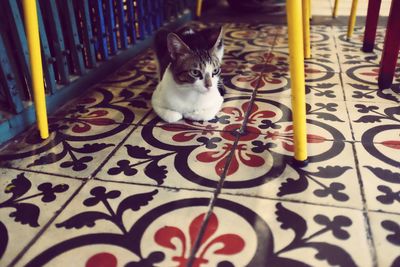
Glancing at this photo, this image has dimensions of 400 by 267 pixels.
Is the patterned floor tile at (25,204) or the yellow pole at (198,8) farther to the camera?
the yellow pole at (198,8)

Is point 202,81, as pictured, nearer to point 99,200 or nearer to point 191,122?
point 191,122

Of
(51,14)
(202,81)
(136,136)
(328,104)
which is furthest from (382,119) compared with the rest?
(51,14)

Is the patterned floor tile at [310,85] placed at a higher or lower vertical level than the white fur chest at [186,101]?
lower

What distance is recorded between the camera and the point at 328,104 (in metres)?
1.28

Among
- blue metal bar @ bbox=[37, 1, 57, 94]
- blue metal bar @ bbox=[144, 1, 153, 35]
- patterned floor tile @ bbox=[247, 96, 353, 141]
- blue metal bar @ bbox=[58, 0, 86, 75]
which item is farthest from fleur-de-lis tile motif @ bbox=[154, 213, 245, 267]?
blue metal bar @ bbox=[144, 1, 153, 35]

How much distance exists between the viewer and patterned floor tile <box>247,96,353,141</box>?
110 centimetres

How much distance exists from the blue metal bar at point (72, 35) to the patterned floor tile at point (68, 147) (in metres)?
0.30

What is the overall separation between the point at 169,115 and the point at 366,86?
82 centimetres

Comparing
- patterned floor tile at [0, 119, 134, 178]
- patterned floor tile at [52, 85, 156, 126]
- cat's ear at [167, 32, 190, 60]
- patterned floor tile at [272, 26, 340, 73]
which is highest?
cat's ear at [167, 32, 190, 60]

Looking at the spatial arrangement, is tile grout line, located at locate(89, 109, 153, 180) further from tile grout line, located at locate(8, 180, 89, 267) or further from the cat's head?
the cat's head

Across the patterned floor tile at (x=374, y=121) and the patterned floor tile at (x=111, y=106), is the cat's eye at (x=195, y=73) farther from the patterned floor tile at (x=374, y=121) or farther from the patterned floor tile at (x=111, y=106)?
the patterned floor tile at (x=374, y=121)

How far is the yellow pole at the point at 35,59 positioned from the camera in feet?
3.08

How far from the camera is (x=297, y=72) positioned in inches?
32.7

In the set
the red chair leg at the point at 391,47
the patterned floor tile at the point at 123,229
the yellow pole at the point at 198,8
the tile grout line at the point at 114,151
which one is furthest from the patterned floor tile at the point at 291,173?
the yellow pole at the point at 198,8
